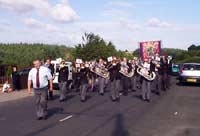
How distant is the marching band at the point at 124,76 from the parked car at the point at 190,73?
399cm

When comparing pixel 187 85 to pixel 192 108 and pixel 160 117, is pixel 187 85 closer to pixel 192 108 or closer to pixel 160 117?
pixel 192 108

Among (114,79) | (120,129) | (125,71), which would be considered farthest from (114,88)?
(120,129)

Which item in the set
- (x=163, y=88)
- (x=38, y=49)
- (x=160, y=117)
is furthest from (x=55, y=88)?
(x=38, y=49)

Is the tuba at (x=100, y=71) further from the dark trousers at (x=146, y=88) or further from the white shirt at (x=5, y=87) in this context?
the dark trousers at (x=146, y=88)

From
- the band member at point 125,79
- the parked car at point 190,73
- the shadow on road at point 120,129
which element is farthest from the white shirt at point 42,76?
the parked car at point 190,73

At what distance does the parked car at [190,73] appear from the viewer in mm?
30984

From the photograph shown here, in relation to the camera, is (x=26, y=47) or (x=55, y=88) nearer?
(x=55, y=88)

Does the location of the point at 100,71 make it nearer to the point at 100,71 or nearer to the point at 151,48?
the point at 100,71

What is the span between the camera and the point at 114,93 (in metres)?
20.0

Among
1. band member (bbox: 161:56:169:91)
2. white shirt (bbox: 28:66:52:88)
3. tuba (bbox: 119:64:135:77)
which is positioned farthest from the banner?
white shirt (bbox: 28:66:52:88)

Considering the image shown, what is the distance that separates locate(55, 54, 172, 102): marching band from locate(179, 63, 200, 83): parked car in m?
3.99

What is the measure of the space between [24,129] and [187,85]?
2193 cm

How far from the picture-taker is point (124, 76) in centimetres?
2464

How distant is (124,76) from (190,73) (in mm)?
8041
